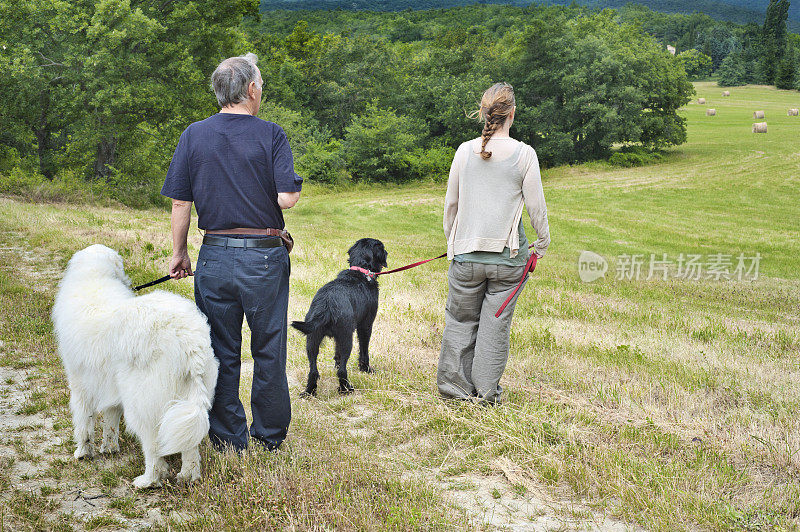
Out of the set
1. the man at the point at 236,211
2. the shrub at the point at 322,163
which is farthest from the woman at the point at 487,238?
the shrub at the point at 322,163

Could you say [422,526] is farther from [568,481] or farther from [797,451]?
[797,451]

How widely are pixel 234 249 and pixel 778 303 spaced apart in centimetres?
1219

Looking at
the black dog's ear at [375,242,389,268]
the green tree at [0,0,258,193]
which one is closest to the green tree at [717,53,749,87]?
the green tree at [0,0,258,193]

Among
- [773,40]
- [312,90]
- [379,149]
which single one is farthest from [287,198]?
[773,40]

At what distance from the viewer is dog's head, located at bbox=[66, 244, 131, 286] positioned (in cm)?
400

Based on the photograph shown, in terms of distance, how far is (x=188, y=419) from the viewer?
129 inches

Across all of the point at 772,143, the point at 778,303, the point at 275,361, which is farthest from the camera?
the point at 772,143

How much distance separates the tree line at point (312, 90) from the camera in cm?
2359

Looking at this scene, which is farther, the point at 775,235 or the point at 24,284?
the point at 775,235

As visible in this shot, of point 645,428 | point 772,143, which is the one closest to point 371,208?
point 645,428

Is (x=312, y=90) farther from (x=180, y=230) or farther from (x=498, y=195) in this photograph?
(x=180, y=230)

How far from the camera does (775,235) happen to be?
21516 mm

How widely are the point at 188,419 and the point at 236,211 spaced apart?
124 cm

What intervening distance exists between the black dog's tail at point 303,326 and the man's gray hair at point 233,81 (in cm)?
201
